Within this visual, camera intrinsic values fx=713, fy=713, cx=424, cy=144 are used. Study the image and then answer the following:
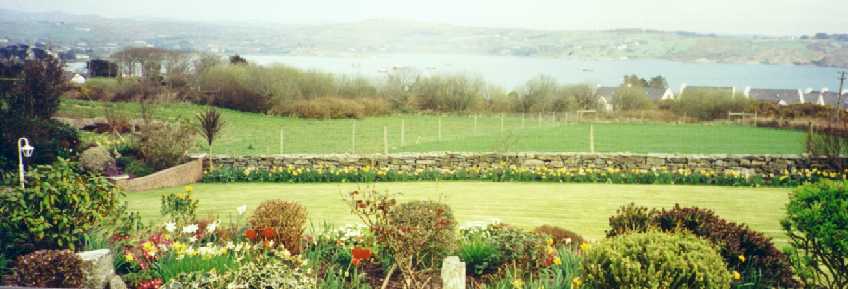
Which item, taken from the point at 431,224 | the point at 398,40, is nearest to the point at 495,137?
the point at 398,40

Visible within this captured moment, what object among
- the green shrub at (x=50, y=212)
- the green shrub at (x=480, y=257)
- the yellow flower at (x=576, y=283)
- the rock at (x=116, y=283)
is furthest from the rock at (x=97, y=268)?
the yellow flower at (x=576, y=283)

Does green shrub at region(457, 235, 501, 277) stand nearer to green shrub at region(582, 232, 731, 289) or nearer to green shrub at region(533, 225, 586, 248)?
green shrub at region(533, 225, 586, 248)

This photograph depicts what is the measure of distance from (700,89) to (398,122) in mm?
6697

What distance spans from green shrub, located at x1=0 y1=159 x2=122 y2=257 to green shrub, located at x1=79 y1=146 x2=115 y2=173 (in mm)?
4958

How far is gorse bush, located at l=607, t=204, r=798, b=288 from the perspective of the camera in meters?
3.94

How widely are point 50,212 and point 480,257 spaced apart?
2517 millimetres

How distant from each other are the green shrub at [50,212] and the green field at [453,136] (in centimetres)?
676

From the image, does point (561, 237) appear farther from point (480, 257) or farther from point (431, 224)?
point (431, 224)

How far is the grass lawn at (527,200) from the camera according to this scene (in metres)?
7.14

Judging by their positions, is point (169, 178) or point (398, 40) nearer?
point (169, 178)

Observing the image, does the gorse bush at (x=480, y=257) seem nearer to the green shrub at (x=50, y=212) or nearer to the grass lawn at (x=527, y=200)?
the green shrub at (x=50, y=212)

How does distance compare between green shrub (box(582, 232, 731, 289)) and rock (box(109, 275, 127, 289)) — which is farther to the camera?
rock (box(109, 275, 127, 289))

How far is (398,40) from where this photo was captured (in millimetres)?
14898

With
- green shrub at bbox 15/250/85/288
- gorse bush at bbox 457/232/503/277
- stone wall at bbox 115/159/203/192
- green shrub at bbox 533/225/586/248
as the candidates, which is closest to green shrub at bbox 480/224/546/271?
gorse bush at bbox 457/232/503/277
